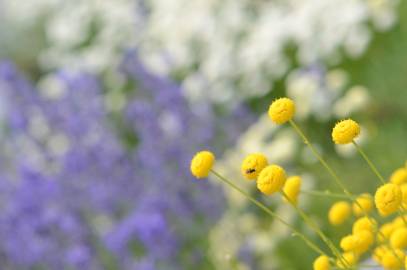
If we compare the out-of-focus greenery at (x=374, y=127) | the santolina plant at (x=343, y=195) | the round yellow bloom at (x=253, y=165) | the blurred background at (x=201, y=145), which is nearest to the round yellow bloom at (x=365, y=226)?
the santolina plant at (x=343, y=195)

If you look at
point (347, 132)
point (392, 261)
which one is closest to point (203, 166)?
point (347, 132)

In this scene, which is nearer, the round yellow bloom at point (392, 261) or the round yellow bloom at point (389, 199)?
the round yellow bloom at point (389, 199)

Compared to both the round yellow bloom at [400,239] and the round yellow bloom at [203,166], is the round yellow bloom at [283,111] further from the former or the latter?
the round yellow bloom at [400,239]

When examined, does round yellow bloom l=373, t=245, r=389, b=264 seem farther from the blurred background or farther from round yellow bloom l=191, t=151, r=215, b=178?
the blurred background

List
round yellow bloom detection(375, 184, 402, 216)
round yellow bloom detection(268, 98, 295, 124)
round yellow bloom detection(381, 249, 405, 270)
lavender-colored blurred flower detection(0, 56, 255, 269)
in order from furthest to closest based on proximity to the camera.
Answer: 1. lavender-colored blurred flower detection(0, 56, 255, 269)
2. round yellow bloom detection(381, 249, 405, 270)
3. round yellow bloom detection(268, 98, 295, 124)
4. round yellow bloom detection(375, 184, 402, 216)

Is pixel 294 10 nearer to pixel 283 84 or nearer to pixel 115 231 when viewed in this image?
pixel 283 84

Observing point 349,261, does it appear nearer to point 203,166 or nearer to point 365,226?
point 365,226

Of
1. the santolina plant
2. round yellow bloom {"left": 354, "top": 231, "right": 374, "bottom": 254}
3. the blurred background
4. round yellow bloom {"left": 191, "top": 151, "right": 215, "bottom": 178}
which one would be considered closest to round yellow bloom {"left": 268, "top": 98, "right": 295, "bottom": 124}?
the santolina plant
